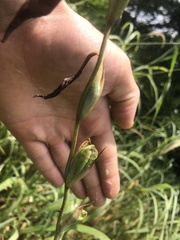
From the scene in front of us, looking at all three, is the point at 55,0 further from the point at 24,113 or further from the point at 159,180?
the point at 159,180

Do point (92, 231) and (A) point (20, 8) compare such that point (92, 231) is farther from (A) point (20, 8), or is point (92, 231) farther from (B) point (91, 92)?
(B) point (91, 92)

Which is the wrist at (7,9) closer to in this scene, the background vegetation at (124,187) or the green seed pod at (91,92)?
the background vegetation at (124,187)

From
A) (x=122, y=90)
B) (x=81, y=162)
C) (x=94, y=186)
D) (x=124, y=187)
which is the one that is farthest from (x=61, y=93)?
(x=124, y=187)

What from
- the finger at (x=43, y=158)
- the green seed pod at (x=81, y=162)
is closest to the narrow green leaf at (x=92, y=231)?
the finger at (x=43, y=158)

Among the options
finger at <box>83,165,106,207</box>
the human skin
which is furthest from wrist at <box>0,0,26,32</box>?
finger at <box>83,165,106,207</box>

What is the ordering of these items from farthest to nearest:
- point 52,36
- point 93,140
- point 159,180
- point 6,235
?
point 159,180, point 6,235, point 93,140, point 52,36

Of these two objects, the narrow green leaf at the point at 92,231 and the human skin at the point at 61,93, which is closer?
the human skin at the point at 61,93

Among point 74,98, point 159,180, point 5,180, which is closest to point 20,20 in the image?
point 74,98
